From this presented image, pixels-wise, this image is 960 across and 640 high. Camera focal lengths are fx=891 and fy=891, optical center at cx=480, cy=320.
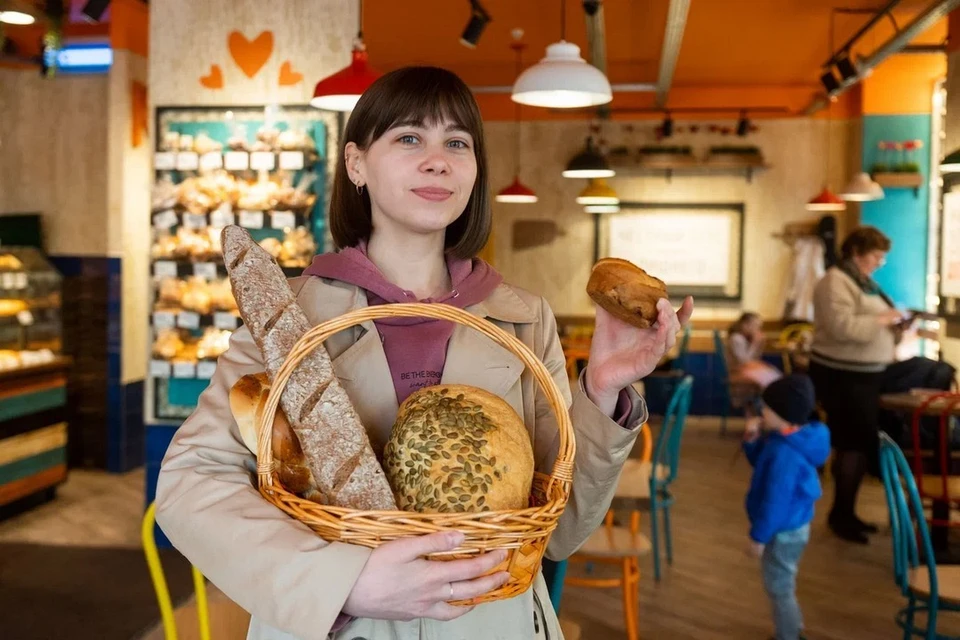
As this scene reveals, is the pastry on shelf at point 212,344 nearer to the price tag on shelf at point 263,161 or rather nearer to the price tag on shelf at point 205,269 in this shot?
the price tag on shelf at point 205,269

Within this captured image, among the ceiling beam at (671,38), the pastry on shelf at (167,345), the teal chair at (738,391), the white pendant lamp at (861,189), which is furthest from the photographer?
the teal chair at (738,391)

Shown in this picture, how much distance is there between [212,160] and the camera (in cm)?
456

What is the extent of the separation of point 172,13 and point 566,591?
364 cm

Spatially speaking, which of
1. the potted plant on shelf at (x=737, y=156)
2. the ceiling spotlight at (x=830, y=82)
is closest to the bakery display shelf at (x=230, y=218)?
the ceiling spotlight at (x=830, y=82)

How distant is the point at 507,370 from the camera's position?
4.41ft

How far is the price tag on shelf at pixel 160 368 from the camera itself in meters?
4.63

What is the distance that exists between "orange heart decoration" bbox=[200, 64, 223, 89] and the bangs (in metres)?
3.75

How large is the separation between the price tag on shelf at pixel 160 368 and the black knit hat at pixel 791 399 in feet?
9.71

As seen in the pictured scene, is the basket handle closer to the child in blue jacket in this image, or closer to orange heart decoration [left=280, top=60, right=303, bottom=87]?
the child in blue jacket

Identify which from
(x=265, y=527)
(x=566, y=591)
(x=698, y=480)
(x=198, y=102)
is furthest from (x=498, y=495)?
(x=698, y=480)

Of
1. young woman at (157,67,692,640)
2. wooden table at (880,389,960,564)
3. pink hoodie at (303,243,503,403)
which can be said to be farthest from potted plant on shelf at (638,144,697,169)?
pink hoodie at (303,243,503,403)

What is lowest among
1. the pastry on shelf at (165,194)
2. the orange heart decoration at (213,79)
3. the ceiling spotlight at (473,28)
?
the pastry on shelf at (165,194)

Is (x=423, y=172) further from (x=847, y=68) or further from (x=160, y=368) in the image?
(x=847, y=68)

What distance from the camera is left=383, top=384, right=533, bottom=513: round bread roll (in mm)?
1046
